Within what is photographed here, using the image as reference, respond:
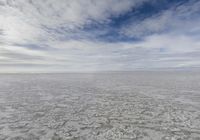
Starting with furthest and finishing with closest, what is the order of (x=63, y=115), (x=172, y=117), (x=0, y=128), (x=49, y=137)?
(x=63, y=115) → (x=172, y=117) → (x=0, y=128) → (x=49, y=137)

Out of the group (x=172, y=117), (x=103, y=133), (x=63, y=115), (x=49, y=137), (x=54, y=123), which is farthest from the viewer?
(x=63, y=115)

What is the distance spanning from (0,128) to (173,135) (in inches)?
291

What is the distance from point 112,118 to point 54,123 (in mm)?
2990

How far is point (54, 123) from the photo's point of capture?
6.77 metres

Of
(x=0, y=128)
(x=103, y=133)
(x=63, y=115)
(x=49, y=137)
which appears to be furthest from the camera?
(x=63, y=115)

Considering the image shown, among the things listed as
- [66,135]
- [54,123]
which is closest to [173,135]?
[66,135]

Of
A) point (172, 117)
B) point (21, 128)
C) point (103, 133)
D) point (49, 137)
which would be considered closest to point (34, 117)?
point (21, 128)

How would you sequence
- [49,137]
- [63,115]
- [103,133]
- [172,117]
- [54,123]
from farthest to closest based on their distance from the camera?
[63,115], [172,117], [54,123], [103,133], [49,137]

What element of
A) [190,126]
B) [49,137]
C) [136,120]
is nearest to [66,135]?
[49,137]

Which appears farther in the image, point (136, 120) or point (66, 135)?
point (136, 120)

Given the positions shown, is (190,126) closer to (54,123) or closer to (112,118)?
(112,118)

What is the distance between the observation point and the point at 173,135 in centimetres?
542

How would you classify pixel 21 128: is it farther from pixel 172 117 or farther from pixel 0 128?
pixel 172 117

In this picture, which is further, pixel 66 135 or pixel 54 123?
pixel 54 123
